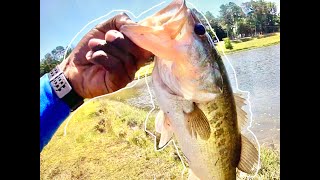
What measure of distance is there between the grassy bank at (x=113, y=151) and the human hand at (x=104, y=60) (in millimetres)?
76

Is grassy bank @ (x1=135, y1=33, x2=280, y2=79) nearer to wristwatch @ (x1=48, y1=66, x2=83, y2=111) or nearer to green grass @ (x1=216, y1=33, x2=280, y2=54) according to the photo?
green grass @ (x1=216, y1=33, x2=280, y2=54)

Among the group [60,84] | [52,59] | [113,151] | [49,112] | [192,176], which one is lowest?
[192,176]

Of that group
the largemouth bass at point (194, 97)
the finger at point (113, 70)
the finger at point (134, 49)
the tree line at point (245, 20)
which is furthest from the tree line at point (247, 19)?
the finger at point (113, 70)

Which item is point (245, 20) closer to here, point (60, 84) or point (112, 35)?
point (112, 35)

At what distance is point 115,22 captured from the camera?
2.58m

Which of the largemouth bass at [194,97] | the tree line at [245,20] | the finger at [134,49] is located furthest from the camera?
the tree line at [245,20]

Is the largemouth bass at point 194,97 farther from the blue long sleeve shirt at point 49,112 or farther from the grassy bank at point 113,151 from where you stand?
the blue long sleeve shirt at point 49,112

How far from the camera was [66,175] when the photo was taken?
8.63ft

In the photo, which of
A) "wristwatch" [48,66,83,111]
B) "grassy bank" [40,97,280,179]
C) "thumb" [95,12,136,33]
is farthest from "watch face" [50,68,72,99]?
"thumb" [95,12,136,33]

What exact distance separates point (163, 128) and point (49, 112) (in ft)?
1.64

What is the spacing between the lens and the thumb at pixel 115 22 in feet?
8.43

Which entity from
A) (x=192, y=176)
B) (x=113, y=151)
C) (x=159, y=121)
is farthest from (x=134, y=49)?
(x=192, y=176)

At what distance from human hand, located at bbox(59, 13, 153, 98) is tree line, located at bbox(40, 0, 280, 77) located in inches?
2.8
